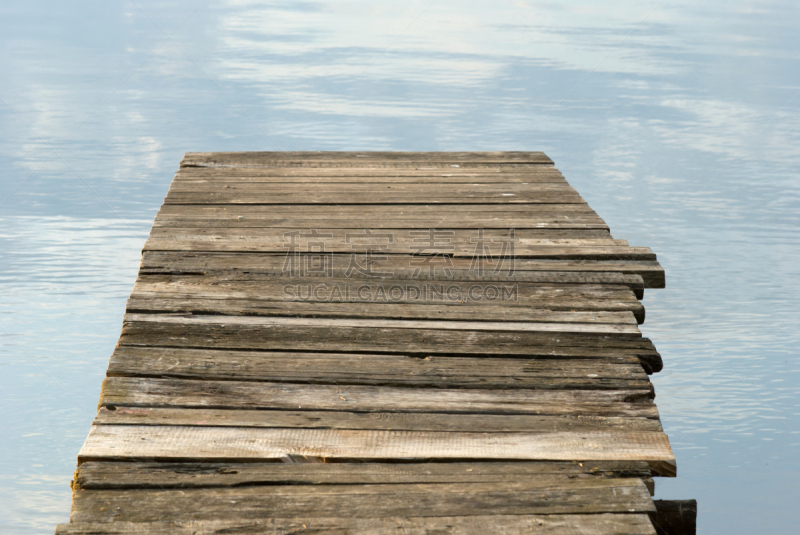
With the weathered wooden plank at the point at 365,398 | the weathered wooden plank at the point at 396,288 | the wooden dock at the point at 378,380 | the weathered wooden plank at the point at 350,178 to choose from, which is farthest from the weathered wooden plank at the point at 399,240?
the weathered wooden plank at the point at 365,398

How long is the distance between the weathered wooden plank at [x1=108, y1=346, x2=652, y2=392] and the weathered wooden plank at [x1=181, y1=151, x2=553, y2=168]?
2.25 metres

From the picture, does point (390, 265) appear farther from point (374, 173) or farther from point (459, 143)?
point (459, 143)

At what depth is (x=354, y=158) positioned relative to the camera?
436 cm

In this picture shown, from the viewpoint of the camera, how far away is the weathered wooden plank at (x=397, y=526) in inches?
56.3

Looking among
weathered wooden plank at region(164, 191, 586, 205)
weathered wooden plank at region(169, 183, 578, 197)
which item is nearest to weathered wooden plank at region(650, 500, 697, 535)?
weathered wooden plank at region(164, 191, 586, 205)

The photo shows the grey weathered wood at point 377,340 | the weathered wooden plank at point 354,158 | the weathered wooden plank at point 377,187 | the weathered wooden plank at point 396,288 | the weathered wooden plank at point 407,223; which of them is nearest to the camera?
the grey weathered wood at point 377,340

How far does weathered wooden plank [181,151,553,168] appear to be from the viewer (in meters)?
4.22

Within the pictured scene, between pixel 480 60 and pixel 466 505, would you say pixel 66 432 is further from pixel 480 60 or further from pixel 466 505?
pixel 480 60

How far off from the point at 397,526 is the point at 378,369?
641mm

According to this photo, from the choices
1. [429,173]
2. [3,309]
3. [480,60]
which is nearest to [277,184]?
[429,173]

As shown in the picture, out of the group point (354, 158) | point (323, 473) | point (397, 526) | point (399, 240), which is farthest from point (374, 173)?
point (397, 526)

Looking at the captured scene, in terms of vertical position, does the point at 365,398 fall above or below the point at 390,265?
above

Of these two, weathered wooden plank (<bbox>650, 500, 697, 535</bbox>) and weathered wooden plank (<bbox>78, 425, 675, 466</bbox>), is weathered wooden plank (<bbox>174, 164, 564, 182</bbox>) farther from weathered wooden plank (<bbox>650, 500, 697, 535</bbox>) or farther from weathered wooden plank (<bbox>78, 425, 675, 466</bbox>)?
weathered wooden plank (<bbox>650, 500, 697, 535</bbox>)

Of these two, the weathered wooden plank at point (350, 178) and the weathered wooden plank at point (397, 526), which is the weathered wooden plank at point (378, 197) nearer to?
the weathered wooden plank at point (350, 178)
